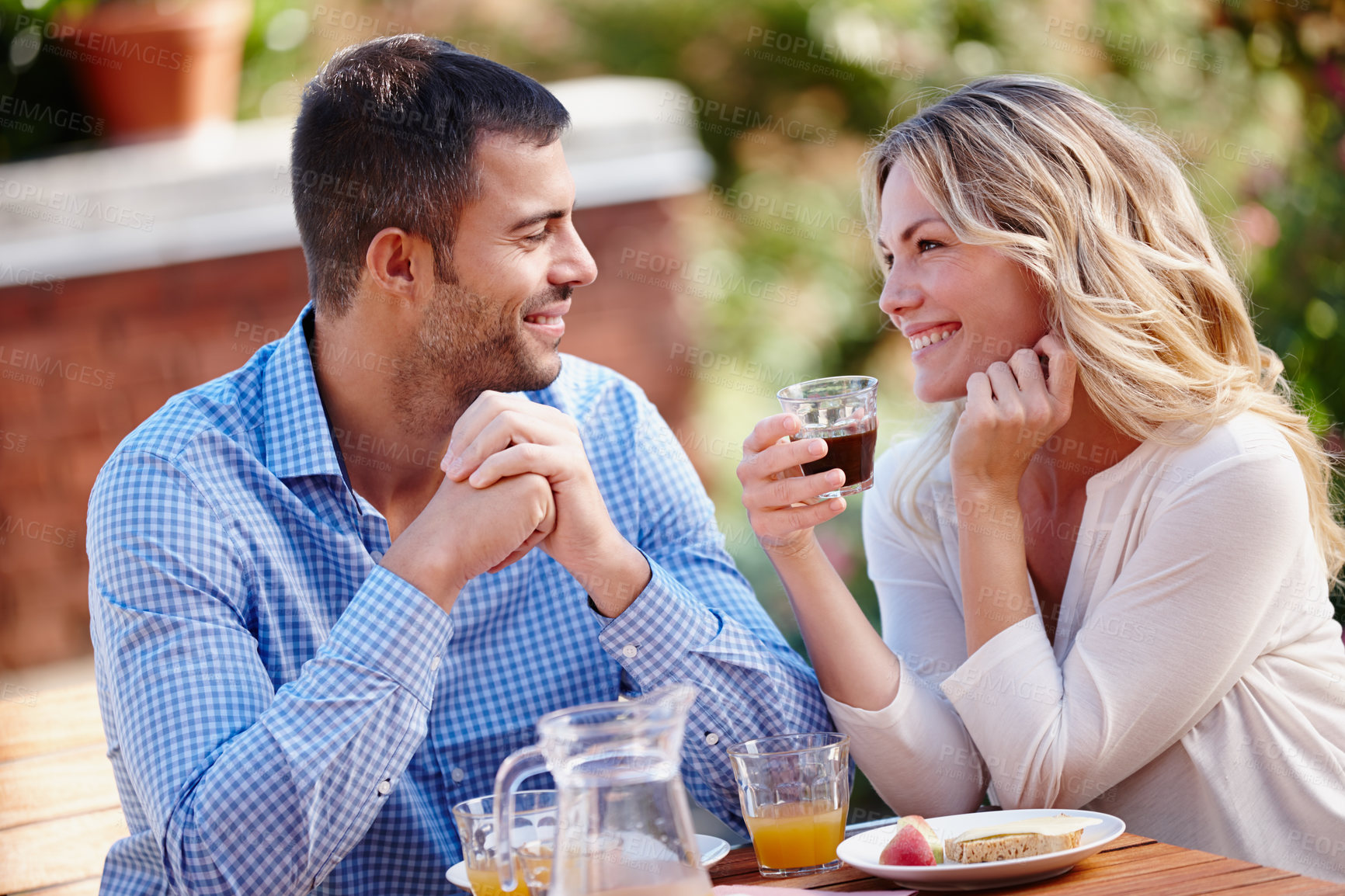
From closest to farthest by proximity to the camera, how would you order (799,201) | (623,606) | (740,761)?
(740,761)
(623,606)
(799,201)

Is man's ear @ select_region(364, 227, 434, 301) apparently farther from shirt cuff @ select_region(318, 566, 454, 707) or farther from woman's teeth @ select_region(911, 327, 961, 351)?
woman's teeth @ select_region(911, 327, 961, 351)

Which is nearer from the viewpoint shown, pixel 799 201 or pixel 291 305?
pixel 291 305

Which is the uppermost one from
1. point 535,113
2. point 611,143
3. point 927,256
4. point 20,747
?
point 611,143

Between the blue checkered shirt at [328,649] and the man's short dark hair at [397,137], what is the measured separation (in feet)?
0.89

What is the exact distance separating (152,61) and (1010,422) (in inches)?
189

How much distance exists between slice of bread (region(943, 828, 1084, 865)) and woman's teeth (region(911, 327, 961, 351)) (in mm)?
1050

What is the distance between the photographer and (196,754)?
1760 mm

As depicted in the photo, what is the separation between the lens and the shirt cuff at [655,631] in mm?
2012

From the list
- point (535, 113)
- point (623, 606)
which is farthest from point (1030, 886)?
point (535, 113)

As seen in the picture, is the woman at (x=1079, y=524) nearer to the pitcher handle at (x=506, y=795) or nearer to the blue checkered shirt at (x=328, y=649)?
the blue checkered shirt at (x=328, y=649)

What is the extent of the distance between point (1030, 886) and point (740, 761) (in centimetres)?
41

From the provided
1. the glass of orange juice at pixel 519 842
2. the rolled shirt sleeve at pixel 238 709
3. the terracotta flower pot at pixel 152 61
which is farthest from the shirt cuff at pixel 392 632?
A: the terracotta flower pot at pixel 152 61

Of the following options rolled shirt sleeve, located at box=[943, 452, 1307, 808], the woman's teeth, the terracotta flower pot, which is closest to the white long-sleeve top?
rolled shirt sleeve, located at box=[943, 452, 1307, 808]

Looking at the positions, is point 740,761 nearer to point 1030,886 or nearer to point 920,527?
point 1030,886
